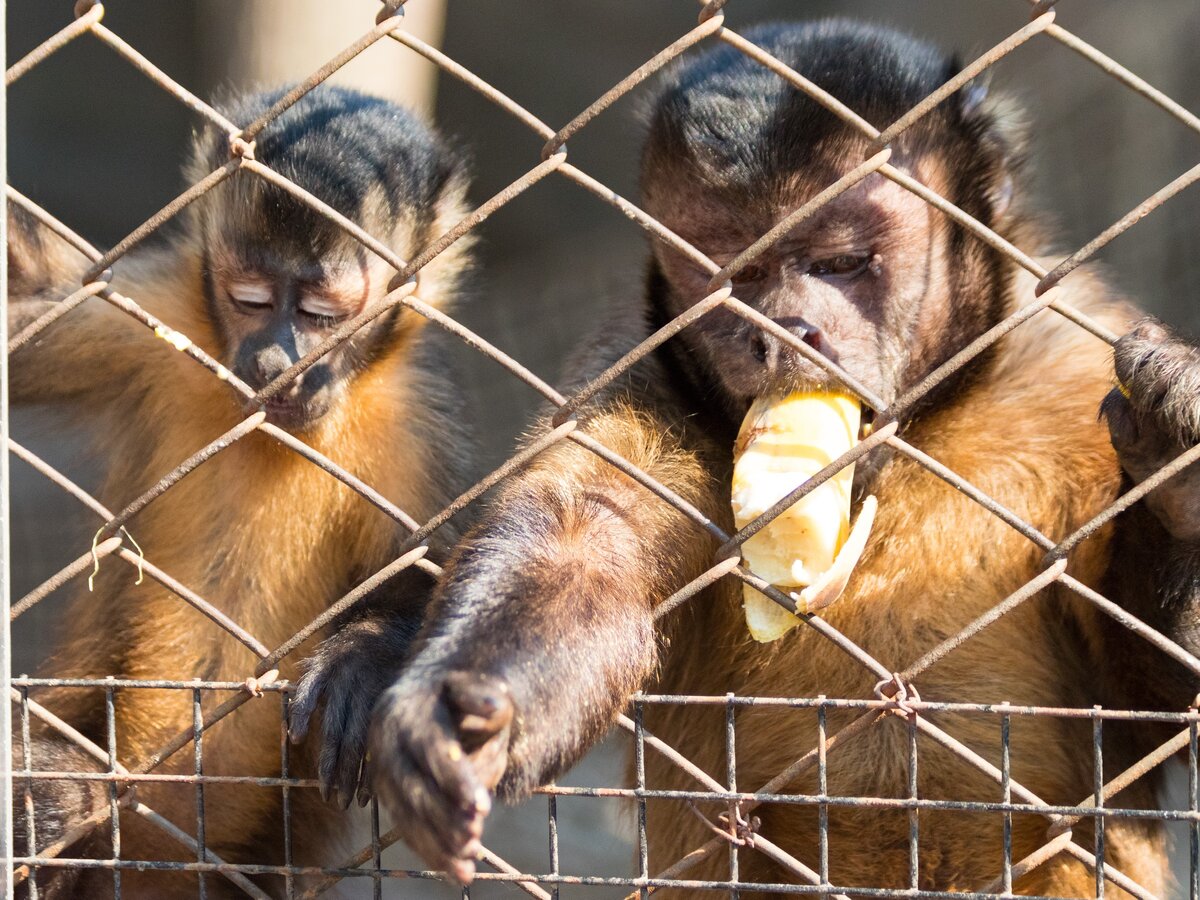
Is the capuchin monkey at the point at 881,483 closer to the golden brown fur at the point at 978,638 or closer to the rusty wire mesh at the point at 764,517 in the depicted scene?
the golden brown fur at the point at 978,638

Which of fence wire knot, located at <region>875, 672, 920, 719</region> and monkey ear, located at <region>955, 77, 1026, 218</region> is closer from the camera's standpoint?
fence wire knot, located at <region>875, 672, 920, 719</region>

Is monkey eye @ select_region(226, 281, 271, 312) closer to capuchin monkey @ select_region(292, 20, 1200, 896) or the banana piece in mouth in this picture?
capuchin monkey @ select_region(292, 20, 1200, 896)

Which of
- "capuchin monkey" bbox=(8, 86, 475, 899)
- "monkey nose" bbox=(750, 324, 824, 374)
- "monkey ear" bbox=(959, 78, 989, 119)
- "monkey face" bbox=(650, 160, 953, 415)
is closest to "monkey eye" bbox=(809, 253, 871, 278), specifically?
"monkey face" bbox=(650, 160, 953, 415)

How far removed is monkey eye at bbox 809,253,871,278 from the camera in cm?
312

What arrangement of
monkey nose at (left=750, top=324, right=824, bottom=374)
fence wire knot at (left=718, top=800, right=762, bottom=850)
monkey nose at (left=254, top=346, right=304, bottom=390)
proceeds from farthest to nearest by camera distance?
1. monkey nose at (left=254, top=346, right=304, bottom=390)
2. monkey nose at (left=750, top=324, right=824, bottom=374)
3. fence wire knot at (left=718, top=800, right=762, bottom=850)

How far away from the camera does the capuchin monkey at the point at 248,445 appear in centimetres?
369

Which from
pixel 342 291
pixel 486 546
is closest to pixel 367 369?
pixel 342 291

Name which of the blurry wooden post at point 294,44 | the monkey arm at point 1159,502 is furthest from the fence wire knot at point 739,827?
the blurry wooden post at point 294,44

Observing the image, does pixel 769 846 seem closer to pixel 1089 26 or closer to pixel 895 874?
pixel 895 874

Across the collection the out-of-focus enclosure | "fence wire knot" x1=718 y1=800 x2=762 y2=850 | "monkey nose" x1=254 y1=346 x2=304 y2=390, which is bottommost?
"fence wire knot" x1=718 y1=800 x2=762 y2=850

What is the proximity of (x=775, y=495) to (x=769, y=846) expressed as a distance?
66 centimetres

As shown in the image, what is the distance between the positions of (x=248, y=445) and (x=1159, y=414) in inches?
95.4

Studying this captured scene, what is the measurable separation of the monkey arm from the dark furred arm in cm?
95

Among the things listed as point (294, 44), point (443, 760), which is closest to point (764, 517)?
point (443, 760)
